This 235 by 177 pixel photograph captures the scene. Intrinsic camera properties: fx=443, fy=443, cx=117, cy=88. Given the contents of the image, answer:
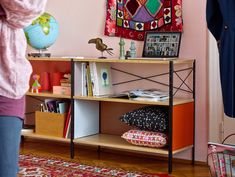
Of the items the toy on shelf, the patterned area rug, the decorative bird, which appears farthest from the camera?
the toy on shelf

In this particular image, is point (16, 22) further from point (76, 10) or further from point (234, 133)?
point (76, 10)

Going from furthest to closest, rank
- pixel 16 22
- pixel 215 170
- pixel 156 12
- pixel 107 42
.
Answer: pixel 107 42 → pixel 156 12 → pixel 215 170 → pixel 16 22

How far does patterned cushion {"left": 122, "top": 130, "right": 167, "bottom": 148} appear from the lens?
2.99 meters

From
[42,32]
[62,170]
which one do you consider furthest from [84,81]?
[62,170]

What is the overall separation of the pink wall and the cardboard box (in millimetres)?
579

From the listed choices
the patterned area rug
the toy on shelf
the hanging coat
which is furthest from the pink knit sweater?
the toy on shelf

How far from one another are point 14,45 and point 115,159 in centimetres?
245

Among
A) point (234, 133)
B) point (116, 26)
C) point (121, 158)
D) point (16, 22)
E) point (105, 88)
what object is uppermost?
point (116, 26)

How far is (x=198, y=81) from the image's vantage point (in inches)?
125

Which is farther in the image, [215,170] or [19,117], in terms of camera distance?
[215,170]

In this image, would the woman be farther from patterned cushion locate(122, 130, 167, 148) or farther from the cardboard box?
the cardboard box

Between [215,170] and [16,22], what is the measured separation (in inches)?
67.0

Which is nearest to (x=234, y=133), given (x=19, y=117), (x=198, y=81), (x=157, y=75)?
(x=198, y=81)

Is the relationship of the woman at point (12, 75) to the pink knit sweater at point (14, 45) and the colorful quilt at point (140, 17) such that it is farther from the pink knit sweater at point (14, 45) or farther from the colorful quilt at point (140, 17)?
the colorful quilt at point (140, 17)
